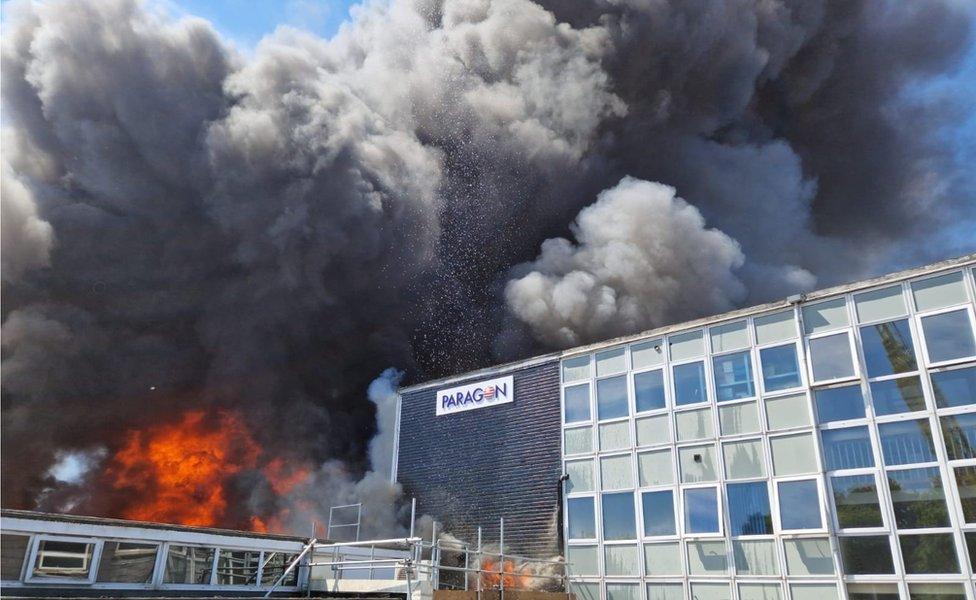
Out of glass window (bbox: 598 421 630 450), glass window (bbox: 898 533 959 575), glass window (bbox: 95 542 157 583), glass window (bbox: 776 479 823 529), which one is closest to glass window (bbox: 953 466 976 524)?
glass window (bbox: 898 533 959 575)

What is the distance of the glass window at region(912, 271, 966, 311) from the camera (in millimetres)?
12234

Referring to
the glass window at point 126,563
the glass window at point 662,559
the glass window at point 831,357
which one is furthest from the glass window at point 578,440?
the glass window at point 126,563

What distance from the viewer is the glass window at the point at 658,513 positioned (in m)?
14.1

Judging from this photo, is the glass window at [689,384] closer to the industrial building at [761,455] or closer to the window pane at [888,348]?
the industrial building at [761,455]

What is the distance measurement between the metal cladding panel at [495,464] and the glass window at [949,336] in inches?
306

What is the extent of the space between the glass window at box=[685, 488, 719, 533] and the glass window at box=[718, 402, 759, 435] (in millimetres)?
1258

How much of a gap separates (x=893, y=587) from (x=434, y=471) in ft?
35.3

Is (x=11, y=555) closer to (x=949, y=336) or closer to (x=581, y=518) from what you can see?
(x=581, y=518)

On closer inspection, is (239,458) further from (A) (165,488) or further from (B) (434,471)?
(B) (434,471)

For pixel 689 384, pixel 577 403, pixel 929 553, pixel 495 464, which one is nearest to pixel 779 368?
pixel 689 384

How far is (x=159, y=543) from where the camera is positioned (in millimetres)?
11148

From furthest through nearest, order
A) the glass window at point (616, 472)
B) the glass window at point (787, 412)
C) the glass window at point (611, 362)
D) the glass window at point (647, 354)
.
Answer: the glass window at point (611, 362) < the glass window at point (647, 354) < the glass window at point (616, 472) < the glass window at point (787, 412)

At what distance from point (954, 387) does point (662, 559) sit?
242 inches

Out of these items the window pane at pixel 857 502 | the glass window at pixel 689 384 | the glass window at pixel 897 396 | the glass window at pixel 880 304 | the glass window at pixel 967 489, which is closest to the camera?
the glass window at pixel 967 489
